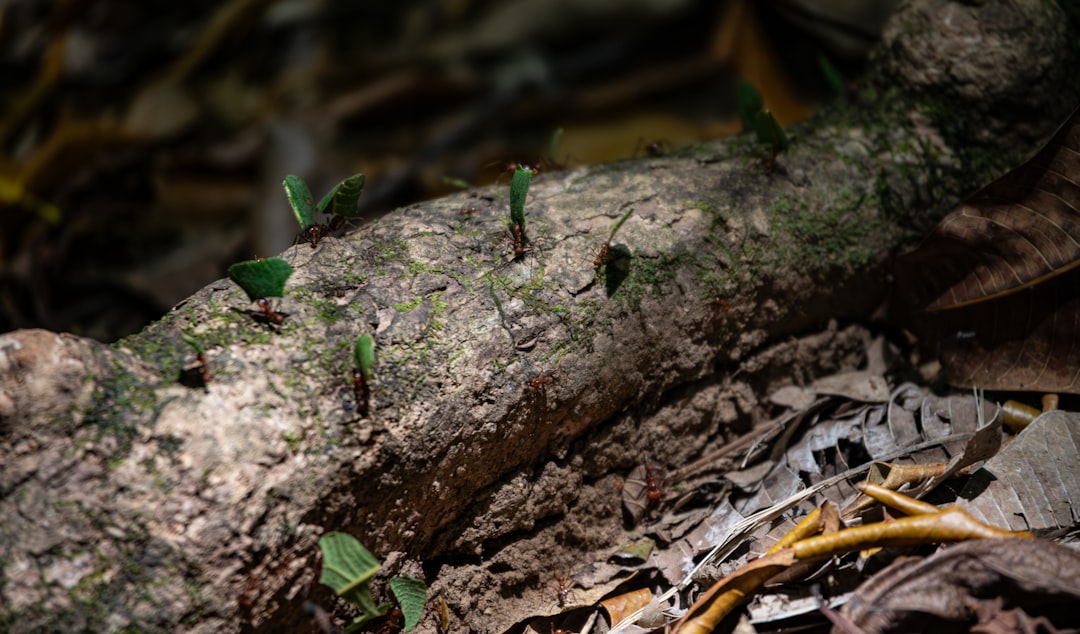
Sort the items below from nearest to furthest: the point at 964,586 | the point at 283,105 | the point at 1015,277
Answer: the point at 964,586
the point at 1015,277
the point at 283,105

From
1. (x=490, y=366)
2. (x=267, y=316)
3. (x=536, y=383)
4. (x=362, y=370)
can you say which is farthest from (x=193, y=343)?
(x=536, y=383)

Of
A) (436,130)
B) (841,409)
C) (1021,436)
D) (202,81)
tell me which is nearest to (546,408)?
(841,409)

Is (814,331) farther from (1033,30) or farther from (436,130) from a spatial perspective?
(436,130)

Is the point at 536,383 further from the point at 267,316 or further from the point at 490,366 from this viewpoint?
the point at 267,316

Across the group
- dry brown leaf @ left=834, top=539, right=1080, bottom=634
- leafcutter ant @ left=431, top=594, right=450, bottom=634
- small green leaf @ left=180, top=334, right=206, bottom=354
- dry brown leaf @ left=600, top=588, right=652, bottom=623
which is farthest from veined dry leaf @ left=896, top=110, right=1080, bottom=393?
small green leaf @ left=180, top=334, right=206, bottom=354

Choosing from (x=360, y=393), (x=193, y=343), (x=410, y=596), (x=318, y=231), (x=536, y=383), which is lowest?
(x=410, y=596)

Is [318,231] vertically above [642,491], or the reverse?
[318,231]

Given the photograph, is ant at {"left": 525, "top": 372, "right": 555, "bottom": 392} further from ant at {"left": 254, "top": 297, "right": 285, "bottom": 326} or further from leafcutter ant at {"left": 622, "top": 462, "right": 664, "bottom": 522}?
ant at {"left": 254, "top": 297, "right": 285, "bottom": 326}
